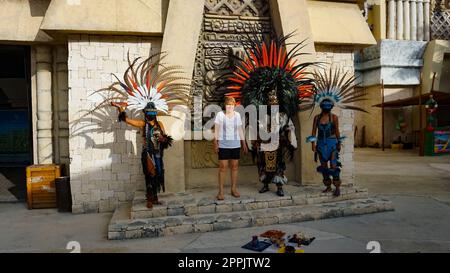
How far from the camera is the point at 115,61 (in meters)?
6.02

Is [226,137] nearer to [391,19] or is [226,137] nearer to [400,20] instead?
[391,19]

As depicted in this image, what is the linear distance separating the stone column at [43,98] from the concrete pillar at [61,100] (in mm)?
122

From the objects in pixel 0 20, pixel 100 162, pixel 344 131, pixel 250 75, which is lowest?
pixel 100 162

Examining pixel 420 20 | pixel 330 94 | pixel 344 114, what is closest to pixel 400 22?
pixel 420 20

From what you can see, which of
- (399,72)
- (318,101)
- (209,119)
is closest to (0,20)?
(209,119)

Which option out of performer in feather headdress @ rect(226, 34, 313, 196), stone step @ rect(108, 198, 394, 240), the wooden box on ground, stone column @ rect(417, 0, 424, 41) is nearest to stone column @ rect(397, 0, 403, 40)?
stone column @ rect(417, 0, 424, 41)

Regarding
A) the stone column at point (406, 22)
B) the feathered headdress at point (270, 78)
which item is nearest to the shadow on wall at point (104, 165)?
the feathered headdress at point (270, 78)

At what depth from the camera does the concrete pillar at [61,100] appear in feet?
21.5

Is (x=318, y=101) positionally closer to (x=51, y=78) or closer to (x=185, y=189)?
(x=185, y=189)

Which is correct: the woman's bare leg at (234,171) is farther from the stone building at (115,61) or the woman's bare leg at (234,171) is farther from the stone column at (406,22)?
the stone column at (406,22)

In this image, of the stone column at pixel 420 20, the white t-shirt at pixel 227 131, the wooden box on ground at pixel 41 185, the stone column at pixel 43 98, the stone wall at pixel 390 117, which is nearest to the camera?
the white t-shirt at pixel 227 131

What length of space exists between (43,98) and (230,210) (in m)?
4.30

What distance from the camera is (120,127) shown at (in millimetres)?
6090
